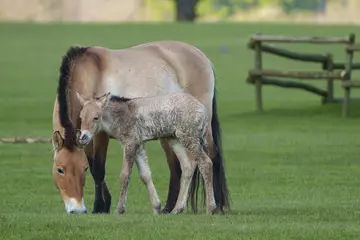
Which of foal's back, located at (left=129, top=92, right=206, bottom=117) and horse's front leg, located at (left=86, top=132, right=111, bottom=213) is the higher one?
foal's back, located at (left=129, top=92, right=206, bottom=117)

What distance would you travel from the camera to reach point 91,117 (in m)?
12.3

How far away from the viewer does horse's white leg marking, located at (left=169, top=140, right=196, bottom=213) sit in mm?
12734

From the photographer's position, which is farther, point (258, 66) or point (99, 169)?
point (258, 66)

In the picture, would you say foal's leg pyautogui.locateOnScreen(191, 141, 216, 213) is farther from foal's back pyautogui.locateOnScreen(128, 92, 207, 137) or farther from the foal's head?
the foal's head

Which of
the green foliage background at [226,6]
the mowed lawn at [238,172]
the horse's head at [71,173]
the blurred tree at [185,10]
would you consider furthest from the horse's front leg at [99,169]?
the green foliage background at [226,6]

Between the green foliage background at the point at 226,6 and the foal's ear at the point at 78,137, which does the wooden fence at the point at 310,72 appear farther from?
the green foliage background at the point at 226,6

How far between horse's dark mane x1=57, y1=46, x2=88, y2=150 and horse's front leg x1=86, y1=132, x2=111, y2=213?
486 millimetres

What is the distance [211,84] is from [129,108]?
1.70m

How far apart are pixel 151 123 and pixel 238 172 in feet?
20.7

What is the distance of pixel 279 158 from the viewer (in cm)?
2039

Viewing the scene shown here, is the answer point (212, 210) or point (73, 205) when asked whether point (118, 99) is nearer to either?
point (73, 205)

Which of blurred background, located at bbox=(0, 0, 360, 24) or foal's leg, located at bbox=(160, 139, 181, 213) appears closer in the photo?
foal's leg, located at bbox=(160, 139, 181, 213)

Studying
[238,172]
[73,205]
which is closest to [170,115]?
[73,205]

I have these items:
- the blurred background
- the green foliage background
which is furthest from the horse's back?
the green foliage background
